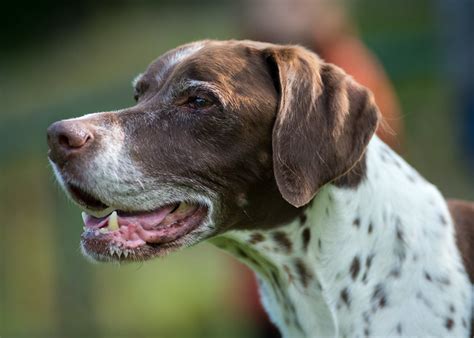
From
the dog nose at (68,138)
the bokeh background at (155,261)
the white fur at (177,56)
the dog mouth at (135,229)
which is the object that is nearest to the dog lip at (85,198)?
the dog mouth at (135,229)

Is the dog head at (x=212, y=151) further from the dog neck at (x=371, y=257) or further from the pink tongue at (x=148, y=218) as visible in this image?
the dog neck at (x=371, y=257)

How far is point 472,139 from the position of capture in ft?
29.2

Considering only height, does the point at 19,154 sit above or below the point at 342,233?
below

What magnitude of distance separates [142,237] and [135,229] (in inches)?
2.1

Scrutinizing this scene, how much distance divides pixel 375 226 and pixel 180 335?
580cm

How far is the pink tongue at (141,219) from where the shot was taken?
4.28 meters

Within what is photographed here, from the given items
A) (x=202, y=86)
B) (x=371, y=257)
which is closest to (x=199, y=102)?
(x=202, y=86)

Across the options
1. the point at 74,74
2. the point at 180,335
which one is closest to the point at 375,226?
the point at 180,335

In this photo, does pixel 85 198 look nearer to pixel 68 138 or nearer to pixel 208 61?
pixel 68 138

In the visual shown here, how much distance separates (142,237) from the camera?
425cm

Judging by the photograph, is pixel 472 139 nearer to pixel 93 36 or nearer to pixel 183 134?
pixel 183 134

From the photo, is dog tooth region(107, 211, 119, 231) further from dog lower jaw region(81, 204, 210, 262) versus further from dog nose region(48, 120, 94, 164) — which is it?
dog nose region(48, 120, 94, 164)

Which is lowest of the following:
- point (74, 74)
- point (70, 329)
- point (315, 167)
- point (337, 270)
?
point (70, 329)

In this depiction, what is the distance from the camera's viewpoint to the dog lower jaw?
13.8ft
